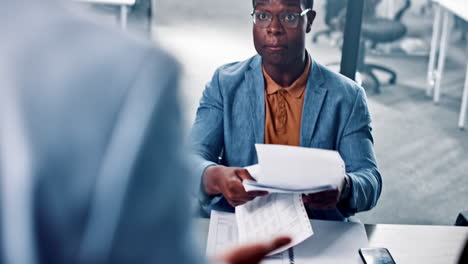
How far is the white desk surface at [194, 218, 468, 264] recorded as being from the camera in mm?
1190

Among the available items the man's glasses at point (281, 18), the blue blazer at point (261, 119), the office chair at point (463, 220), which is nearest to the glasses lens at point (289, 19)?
the man's glasses at point (281, 18)

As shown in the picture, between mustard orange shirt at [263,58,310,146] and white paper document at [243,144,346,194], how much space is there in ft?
1.20

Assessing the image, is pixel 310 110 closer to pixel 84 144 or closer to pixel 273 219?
pixel 273 219

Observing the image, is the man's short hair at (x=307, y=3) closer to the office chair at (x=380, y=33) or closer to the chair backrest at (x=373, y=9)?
the office chair at (x=380, y=33)

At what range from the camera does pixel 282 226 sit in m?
1.19

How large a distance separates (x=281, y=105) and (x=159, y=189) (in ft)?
4.30

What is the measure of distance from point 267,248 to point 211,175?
2.93ft

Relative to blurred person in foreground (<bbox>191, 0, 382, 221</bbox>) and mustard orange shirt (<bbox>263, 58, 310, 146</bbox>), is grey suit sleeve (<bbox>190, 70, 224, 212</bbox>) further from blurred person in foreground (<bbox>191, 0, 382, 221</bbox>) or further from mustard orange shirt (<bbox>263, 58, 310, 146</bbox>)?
A: mustard orange shirt (<bbox>263, 58, 310, 146</bbox>)

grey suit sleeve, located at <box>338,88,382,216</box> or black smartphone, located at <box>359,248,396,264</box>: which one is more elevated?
grey suit sleeve, located at <box>338,88,382,216</box>

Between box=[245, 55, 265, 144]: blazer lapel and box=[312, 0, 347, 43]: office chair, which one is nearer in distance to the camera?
box=[245, 55, 265, 144]: blazer lapel

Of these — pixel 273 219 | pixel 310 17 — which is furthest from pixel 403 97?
pixel 273 219

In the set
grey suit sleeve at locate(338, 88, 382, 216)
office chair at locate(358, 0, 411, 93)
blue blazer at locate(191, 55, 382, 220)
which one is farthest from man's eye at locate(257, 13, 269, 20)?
office chair at locate(358, 0, 411, 93)

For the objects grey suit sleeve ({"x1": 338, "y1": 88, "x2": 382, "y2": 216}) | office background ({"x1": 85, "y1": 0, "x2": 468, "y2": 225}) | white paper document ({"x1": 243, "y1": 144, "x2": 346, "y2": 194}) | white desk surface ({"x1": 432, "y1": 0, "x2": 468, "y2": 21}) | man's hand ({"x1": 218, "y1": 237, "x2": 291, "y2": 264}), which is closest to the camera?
man's hand ({"x1": 218, "y1": 237, "x2": 291, "y2": 264})

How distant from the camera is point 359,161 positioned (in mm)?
1491
